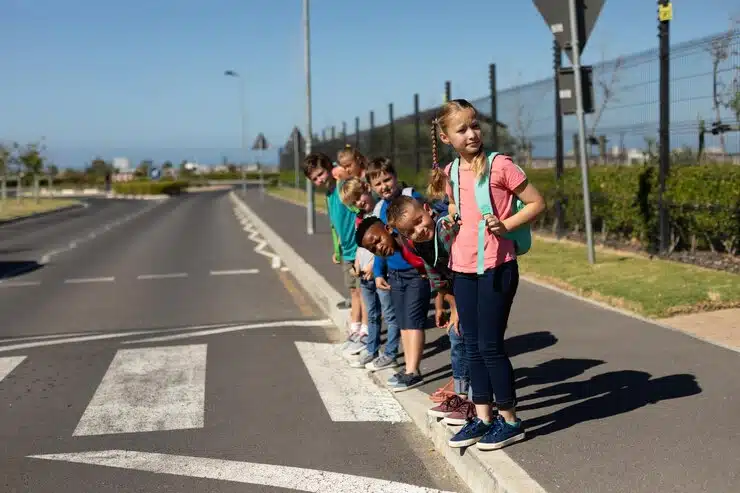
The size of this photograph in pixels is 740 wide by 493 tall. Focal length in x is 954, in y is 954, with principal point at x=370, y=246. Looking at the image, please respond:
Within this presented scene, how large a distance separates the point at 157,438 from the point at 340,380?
1.80 m

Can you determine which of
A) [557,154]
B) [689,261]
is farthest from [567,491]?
[557,154]

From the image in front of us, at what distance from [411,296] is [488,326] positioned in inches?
66.6

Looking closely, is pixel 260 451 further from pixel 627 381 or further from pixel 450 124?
pixel 627 381

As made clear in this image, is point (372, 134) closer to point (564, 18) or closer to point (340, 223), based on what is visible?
point (564, 18)

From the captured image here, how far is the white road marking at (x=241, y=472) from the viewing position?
4.51 m

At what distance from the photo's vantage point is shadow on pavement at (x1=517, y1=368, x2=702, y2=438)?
17.0 ft

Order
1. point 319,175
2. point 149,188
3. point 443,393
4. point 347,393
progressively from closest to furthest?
1. point 443,393
2. point 347,393
3. point 319,175
4. point 149,188

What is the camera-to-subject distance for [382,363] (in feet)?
22.9

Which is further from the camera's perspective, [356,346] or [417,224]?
[356,346]

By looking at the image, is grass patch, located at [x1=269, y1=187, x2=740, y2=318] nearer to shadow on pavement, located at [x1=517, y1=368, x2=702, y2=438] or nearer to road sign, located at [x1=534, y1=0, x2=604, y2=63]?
shadow on pavement, located at [x1=517, y1=368, x2=702, y2=438]

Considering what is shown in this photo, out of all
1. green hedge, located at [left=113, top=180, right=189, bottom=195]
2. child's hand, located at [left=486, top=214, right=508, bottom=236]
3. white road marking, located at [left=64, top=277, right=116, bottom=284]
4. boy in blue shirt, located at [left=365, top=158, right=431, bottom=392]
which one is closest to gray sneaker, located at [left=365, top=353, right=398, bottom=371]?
boy in blue shirt, located at [left=365, top=158, right=431, bottom=392]

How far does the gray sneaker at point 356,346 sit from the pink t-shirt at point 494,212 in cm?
323

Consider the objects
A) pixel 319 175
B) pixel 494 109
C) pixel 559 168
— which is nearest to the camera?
pixel 319 175

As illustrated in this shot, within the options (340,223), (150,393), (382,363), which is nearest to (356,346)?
(382,363)
